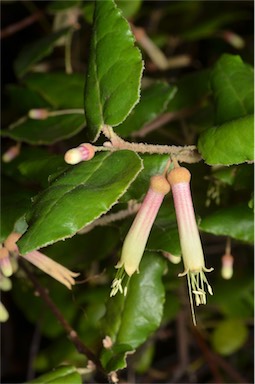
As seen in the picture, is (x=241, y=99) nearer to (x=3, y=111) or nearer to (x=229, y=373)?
(x=3, y=111)

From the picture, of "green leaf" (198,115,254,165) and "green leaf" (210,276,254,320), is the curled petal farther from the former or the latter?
"green leaf" (210,276,254,320)

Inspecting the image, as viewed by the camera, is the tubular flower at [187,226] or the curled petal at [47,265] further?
the curled petal at [47,265]

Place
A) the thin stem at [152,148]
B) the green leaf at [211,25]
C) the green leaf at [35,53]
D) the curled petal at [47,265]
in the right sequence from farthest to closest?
the green leaf at [211,25]
the green leaf at [35,53]
the curled petal at [47,265]
the thin stem at [152,148]

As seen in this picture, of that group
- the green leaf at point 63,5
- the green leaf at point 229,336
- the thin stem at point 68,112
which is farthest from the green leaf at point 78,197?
the green leaf at point 229,336

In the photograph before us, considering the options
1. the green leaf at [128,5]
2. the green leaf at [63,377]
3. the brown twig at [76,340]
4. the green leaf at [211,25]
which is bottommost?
the green leaf at [63,377]

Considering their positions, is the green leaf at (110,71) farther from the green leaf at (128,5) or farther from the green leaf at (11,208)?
the green leaf at (128,5)

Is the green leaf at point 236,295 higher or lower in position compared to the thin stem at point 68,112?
lower

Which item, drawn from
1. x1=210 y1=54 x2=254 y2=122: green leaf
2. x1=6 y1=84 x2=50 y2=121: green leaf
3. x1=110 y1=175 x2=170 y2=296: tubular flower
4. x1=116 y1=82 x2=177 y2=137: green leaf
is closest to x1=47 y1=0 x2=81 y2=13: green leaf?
x1=6 y1=84 x2=50 y2=121: green leaf

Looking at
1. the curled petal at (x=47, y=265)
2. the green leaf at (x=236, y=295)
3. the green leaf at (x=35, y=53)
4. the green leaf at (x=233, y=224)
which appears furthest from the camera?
the green leaf at (x=236, y=295)

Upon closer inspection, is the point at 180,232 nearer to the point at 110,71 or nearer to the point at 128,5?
the point at 110,71
